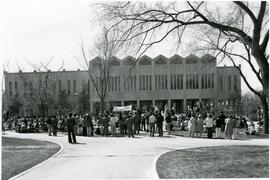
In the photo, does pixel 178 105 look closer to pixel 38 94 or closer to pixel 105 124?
pixel 38 94

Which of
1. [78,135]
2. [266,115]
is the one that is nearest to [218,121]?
[266,115]

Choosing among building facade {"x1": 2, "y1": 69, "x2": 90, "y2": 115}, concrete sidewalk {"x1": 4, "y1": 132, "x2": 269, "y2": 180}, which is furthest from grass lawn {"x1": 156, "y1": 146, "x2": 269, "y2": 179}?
building facade {"x1": 2, "y1": 69, "x2": 90, "y2": 115}

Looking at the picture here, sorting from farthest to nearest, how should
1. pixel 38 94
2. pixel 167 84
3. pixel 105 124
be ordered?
pixel 167 84, pixel 38 94, pixel 105 124

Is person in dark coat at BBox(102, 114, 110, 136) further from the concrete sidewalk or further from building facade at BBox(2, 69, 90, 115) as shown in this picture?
building facade at BBox(2, 69, 90, 115)

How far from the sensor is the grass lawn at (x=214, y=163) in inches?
481

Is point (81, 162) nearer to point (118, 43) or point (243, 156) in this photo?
point (118, 43)

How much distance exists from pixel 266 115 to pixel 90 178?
1902 cm

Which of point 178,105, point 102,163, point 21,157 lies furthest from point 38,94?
point 178,105

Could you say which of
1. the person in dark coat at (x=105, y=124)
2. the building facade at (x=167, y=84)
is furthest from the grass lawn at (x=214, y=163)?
the building facade at (x=167, y=84)

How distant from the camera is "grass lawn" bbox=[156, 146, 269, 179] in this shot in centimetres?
1222

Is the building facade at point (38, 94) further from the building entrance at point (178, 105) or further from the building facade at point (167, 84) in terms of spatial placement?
the building entrance at point (178, 105)

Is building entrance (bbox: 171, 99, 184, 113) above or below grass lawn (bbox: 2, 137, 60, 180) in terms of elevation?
above

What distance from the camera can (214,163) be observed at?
46.8 feet

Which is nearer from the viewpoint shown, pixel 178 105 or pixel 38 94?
pixel 38 94
